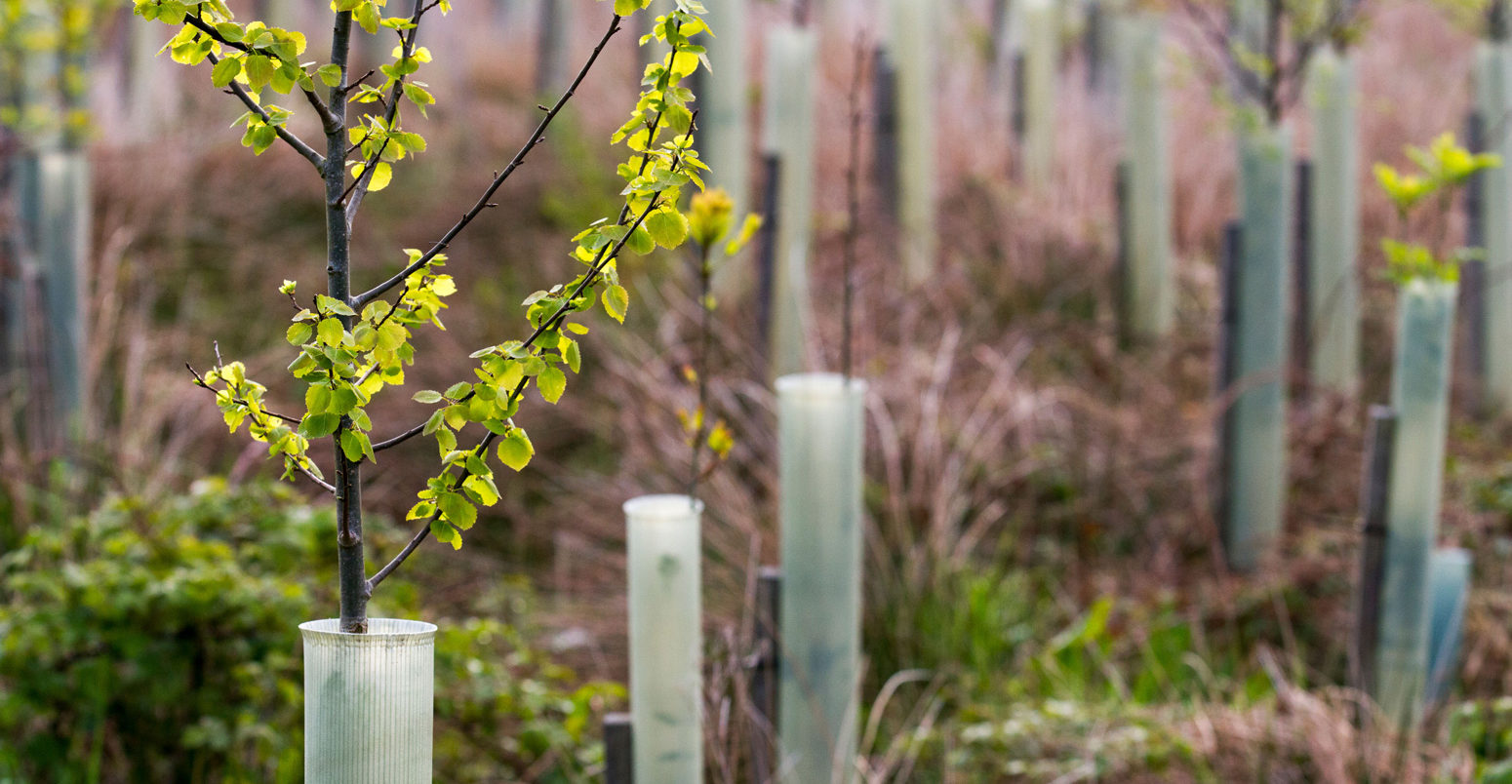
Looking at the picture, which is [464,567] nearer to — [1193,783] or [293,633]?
[293,633]

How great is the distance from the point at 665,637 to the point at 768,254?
75.9 inches

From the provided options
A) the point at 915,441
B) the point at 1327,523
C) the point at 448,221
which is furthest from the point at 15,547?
the point at 1327,523

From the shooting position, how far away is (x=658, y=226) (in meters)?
1.00

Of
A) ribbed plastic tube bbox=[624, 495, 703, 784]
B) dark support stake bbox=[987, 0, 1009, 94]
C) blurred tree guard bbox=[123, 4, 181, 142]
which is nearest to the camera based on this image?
ribbed plastic tube bbox=[624, 495, 703, 784]

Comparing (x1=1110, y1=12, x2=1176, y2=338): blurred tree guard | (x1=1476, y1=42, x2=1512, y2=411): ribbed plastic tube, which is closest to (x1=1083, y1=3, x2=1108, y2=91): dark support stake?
(x1=1110, y1=12, x2=1176, y2=338): blurred tree guard

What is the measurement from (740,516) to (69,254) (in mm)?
2014

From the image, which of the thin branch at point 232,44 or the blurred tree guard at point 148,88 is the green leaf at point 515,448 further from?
Answer: the blurred tree guard at point 148,88

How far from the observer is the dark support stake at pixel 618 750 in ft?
5.36

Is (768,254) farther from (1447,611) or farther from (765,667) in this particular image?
(1447,611)

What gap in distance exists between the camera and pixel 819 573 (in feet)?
6.16

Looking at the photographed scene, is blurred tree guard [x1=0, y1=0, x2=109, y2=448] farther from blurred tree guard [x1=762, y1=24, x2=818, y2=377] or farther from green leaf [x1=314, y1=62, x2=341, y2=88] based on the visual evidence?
green leaf [x1=314, y1=62, x2=341, y2=88]

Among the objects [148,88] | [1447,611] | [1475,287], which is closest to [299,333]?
[1447,611]

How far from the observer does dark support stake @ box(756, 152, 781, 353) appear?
3.32 meters

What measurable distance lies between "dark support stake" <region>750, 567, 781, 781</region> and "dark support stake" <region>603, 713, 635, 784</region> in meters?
0.32
